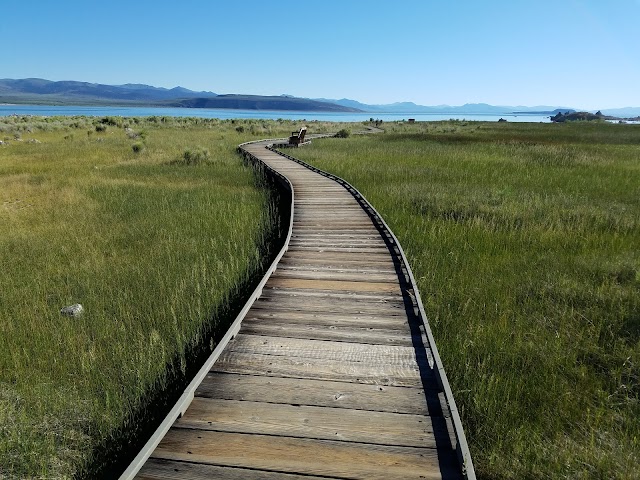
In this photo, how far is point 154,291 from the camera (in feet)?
20.9

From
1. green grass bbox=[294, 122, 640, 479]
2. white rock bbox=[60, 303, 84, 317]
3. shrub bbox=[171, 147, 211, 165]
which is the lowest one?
white rock bbox=[60, 303, 84, 317]

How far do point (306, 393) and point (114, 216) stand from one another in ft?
30.4

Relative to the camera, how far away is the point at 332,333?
4.48 meters

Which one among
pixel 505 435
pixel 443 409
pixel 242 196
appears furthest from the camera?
pixel 242 196

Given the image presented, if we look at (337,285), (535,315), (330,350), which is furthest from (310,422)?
(535,315)

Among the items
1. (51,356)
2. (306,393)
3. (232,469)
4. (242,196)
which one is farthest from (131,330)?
(242,196)

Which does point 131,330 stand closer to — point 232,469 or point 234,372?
point 234,372

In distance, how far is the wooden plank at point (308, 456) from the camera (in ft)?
8.48

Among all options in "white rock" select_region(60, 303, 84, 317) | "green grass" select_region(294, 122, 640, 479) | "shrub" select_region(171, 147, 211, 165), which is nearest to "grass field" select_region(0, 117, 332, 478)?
"white rock" select_region(60, 303, 84, 317)

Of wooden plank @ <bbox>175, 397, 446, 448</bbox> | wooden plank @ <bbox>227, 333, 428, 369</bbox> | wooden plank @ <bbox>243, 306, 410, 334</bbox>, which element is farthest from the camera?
wooden plank @ <bbox>243, 306, 410, 334</bbox>

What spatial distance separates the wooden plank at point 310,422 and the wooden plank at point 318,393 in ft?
0.24

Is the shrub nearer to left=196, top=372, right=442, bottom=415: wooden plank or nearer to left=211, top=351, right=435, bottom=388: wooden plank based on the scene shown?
left=211, top=351, right=435, bottom=388: wooden plank

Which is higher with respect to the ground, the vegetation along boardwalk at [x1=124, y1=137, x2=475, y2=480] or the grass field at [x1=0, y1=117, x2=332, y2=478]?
the vegetation along boardwalk at [x1=124, y1=137, x2=475, y2=480]

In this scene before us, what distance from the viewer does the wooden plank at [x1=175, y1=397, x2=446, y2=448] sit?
290cm
